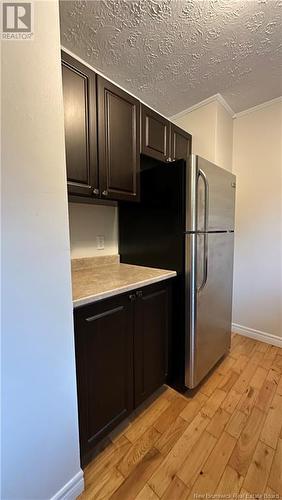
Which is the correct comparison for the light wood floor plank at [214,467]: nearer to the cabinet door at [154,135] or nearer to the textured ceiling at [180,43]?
the cabinet door at [154,135]

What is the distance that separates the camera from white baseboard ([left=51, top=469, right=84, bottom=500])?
3.10ft

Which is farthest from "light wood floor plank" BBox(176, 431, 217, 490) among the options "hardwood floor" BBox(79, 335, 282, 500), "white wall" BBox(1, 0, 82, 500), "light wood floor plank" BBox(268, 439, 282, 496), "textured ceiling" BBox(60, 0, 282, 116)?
"textured ceiling" BBox(60, 0, 282, 116)

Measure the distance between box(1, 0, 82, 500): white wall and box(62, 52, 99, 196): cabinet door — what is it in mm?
371

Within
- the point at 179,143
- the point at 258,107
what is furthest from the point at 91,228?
the point at 258,107

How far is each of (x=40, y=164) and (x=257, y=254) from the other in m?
2.31

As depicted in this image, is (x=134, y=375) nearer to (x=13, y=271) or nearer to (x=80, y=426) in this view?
(x=80, y=426)

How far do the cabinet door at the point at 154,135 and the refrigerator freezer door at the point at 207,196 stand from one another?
0.43 metres

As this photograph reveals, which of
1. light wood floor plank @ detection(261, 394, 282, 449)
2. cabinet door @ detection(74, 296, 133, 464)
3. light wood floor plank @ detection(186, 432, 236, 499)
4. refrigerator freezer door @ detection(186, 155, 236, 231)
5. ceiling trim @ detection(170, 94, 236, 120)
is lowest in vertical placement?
light wood floor plank @ detection(261, 394, 282, 449)

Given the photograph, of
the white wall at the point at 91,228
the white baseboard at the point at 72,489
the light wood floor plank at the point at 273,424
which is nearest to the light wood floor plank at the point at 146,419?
the white baseboard at the point at 72,489

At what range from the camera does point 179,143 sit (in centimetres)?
202

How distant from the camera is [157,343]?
4.93ft

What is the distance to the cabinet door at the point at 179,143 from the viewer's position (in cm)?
193

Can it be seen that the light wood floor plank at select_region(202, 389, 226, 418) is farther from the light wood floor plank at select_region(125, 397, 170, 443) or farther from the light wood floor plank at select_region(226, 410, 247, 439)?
the light wood floor plank at select_region(125, 397, 170, 443)

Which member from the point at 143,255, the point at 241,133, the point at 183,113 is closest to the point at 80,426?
the point at 143,255
